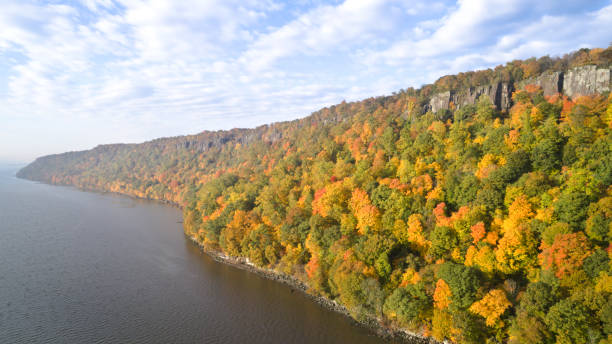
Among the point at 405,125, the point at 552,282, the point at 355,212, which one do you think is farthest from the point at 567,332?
the point at 405,125

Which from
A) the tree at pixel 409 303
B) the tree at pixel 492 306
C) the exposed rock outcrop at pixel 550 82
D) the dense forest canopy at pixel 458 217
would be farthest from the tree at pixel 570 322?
the exposed rock outcrop at pixel 550 82

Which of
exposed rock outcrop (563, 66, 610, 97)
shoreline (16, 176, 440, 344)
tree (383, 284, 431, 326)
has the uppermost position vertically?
exposed rock outcrop (563, 66, 610, 97)

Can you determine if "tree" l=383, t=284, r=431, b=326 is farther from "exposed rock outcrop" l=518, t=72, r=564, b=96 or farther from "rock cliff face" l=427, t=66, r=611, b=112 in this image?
"exposed rock outcrop" l=518, t=72, r=564, b=96

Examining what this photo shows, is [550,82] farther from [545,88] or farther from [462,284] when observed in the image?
[462,284]

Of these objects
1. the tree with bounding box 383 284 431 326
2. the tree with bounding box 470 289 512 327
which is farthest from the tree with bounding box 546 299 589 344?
the tree with bounding box 383 284 431 326

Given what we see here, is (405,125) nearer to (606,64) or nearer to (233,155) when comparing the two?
(606,64)

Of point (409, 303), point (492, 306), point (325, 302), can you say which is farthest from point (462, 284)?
point (325, 302)
